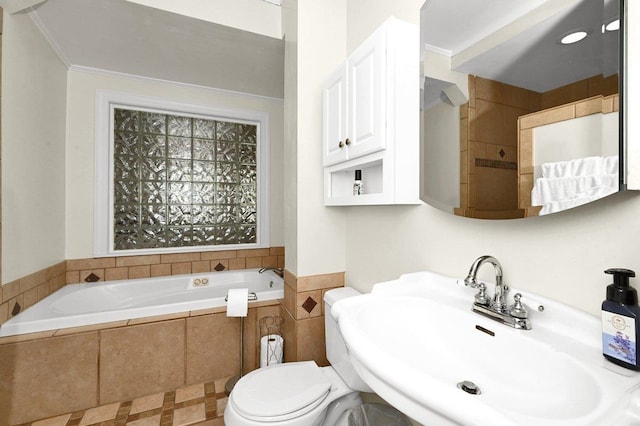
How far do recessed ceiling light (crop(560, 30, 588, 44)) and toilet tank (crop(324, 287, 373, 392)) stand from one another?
3.65 ft

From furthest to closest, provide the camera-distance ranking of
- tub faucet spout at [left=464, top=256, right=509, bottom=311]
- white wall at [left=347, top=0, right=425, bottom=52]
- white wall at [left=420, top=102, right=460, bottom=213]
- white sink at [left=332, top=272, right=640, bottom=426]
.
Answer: white wall at [left=347, top=0, right=425, bottom=52] → white wall at [left=420, top=102, right=460, bottom=213] → tub faucet spout at [left=464, top=256, right=509, bottom=311] → white sink at [left=332, top=272, right=640, bottom=426]

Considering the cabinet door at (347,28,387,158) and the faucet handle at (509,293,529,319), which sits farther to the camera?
the cabinet door at (347,28,387,158)

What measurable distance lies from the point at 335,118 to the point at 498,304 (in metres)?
1.05

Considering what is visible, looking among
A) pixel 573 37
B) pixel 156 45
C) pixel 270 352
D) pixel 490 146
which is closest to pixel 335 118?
pixel 490 146

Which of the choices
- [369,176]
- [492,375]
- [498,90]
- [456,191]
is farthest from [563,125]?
[369,176]

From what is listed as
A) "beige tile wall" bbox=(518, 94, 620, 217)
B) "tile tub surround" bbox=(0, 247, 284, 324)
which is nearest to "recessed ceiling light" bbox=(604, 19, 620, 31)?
"beige tile wall" bbox=(518, 94, 620, 217)

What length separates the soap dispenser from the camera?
20.4 inches

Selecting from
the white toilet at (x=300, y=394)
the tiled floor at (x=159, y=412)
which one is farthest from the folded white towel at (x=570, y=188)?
the tiled floor at (x=159, y=412)

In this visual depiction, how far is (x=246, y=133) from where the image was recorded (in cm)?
287

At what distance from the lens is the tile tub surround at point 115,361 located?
4.80ft

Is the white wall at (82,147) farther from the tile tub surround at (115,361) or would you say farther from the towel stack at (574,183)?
the towel stack at (574,183)

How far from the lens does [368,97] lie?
45.3 inches

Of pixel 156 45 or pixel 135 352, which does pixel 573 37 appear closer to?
pixel 135 352

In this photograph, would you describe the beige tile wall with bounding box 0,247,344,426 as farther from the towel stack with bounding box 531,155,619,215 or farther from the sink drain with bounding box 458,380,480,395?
the towel stack with bounding box 531,155,619,215
